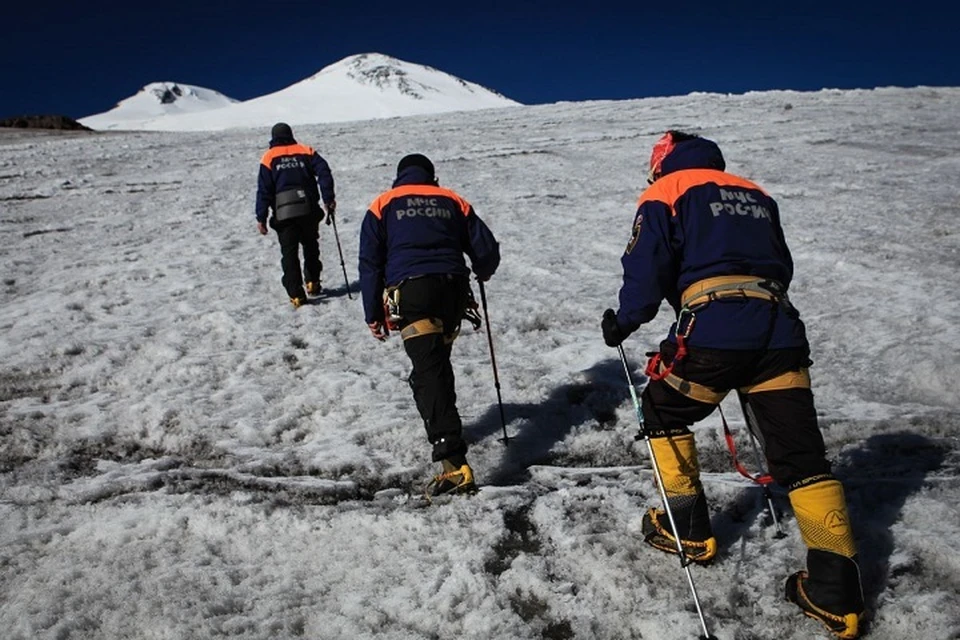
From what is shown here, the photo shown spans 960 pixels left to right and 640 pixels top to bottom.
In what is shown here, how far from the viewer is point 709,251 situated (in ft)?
10.7

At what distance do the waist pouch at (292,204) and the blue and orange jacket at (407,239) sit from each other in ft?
13.2

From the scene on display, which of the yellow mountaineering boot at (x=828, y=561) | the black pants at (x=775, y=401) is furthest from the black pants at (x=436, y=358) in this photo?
the yellow mountaineering boot at (x=828, y=561)

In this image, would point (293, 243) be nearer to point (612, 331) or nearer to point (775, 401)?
point (612, 331)

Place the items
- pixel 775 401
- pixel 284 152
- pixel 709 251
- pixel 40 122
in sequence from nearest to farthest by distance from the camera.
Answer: pixel 775 401 < pixel 709 251 < pixel 284 152 < pixel 40 122

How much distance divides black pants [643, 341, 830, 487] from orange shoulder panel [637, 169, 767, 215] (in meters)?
0.82

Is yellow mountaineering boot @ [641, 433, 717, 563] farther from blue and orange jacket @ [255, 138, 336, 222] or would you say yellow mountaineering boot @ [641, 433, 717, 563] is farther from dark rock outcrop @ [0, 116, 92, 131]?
dark rock outcrop @ [0, 116, 92, 131]

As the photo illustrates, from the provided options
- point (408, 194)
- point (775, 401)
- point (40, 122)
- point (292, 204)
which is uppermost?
point (40, 122)

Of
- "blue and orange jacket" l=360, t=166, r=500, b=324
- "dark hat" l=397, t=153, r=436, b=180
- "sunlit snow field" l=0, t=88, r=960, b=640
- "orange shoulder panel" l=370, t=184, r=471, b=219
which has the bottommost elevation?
"sunlit snow field" l=0, t=88, r=960, b=640

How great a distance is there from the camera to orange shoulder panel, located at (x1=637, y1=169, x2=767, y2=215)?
337cm

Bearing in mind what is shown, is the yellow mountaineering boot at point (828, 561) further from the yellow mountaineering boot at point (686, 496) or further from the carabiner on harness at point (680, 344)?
the carabiner on harness at point (680, 344)

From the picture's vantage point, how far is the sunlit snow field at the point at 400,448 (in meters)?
3.18

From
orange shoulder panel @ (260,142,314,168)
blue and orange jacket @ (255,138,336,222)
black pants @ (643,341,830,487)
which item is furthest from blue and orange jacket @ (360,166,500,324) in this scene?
orange shoulder panel @ (260,142,314,168)

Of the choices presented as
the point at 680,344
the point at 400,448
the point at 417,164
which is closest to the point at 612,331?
the point at 680,344

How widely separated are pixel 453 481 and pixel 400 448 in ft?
2.91
